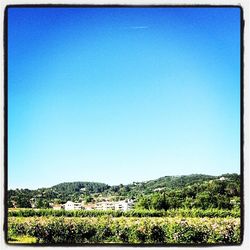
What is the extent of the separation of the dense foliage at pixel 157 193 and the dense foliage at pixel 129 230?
9 cm

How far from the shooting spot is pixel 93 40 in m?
5.40

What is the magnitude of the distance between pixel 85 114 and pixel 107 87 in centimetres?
20

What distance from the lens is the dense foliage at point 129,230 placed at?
17.5 ft

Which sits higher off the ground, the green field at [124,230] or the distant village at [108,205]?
the distant village at [108,205]

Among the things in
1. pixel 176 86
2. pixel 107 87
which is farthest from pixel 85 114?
pixel 176 86

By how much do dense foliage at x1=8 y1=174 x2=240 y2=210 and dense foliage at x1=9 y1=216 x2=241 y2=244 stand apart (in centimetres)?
9

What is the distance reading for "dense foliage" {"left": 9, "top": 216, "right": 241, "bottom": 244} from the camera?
5.34m

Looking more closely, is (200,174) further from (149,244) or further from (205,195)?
(149,244)

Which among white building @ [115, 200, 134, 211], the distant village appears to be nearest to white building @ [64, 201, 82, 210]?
the distant village

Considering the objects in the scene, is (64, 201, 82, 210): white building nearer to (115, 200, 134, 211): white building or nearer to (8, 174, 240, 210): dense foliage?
(8, 174, 240, 210): dense foliage

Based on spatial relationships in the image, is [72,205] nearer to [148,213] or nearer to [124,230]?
[124,230]

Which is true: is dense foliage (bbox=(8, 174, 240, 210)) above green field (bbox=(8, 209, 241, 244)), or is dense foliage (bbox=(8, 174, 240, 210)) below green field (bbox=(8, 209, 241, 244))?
above

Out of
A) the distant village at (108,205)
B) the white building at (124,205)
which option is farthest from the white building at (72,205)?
the white building at (124,205)

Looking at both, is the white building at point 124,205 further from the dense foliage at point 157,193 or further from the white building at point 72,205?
the white building at point 72,205
